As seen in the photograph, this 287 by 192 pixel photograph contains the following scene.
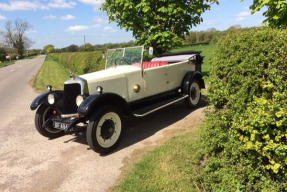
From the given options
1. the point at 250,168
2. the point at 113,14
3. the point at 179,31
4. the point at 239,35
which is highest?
the point at 113,14

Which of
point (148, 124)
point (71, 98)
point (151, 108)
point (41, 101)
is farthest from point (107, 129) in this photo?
point (41, 101)

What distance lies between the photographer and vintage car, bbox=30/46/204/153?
4340mm

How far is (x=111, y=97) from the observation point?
4.50 meters

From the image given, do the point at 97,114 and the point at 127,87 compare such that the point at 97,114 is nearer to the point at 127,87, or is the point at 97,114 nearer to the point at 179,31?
the point at 127,87

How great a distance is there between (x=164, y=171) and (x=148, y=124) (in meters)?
2.42

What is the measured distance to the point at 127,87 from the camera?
5.10 m

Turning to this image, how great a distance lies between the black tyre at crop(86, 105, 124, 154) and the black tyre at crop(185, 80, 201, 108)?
8.47 ft

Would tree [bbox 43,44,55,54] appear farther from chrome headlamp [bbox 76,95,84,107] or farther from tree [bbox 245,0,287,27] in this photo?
tree [bbox 245,0,287,27]

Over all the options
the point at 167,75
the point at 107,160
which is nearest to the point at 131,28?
the point at 167,75

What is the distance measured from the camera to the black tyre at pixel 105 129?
4.18 m

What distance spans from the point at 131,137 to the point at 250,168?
112 inches

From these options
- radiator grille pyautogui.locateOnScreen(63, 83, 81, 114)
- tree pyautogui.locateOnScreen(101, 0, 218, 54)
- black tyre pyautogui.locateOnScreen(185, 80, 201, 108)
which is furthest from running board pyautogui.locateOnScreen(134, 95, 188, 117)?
tree pyautogui.locateOnScreen(101, 0, 218, 54)

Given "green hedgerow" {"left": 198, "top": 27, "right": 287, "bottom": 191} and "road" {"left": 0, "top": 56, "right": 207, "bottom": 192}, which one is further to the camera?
"road" {"left": 0, "top": 56, "right": 207, "bottom": 192}

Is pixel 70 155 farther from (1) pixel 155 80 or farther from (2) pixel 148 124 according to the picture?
(1) pixel 155 80
